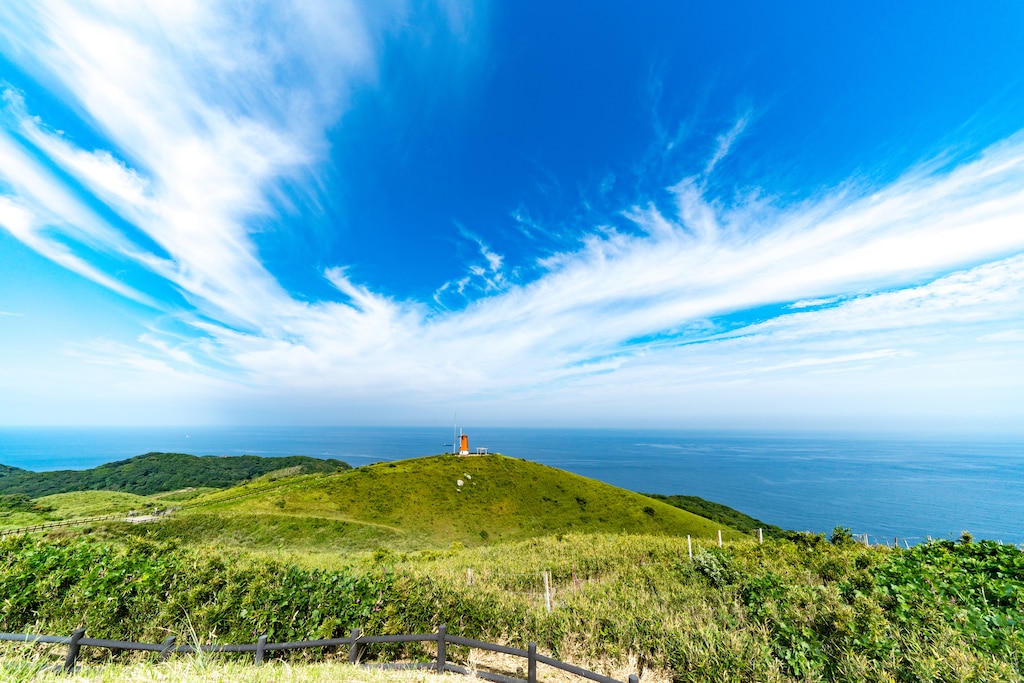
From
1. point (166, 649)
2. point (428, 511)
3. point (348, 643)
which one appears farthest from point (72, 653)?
point (428, 511)

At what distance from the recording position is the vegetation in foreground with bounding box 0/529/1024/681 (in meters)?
7.19

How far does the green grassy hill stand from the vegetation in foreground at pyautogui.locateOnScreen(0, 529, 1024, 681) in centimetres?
3325

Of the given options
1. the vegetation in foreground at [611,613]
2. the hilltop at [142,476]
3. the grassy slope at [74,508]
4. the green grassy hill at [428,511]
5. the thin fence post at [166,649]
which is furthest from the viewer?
the hilltop at [142,476]

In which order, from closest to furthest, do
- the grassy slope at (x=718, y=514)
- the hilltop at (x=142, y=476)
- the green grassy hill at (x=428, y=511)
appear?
the green grassy hill at (x=428, y=511) < the grassy slope at (x=718, y=514) < the hilltop at (x=142, y=476)

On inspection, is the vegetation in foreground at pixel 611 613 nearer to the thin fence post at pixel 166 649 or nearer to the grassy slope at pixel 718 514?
the thin fence post at pixel 166 649

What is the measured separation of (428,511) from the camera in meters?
50.4

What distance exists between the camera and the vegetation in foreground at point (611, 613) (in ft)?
23.6

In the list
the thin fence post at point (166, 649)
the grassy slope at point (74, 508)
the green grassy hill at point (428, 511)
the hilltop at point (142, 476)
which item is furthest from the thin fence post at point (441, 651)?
the hilltop at point (142, 476)

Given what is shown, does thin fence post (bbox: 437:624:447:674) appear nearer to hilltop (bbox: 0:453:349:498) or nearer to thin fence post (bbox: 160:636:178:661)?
thin fence post (bbox: 160:636:178:661)

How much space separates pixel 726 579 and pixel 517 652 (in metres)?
10.3

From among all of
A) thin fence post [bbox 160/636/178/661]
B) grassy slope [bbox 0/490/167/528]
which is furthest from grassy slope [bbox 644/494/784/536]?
grassy slope [bbox 0/490/167/528]

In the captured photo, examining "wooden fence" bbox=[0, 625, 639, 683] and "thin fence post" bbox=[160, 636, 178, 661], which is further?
"thin fence post" bbox=[160, 636, 178, 661]

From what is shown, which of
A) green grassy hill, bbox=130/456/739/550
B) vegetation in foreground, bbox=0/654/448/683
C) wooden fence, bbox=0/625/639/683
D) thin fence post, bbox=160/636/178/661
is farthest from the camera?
green grassy hill, bbox=130/456/739/550

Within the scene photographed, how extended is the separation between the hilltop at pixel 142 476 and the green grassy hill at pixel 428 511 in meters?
63.0
